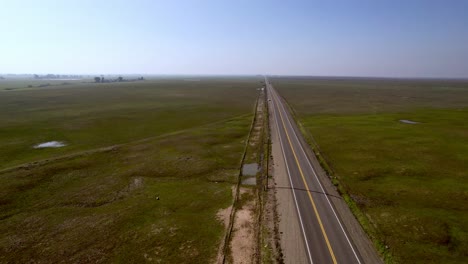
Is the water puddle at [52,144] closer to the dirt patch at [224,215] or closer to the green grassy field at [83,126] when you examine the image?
the green grassy field at [83,126]

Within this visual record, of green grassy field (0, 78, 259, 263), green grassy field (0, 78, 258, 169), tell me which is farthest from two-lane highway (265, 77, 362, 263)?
green grassy field (0, 78, 258, 169)

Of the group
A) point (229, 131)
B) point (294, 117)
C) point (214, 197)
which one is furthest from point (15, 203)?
point (294, 117)

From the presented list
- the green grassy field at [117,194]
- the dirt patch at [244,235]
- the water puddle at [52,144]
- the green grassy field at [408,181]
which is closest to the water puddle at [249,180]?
the green grassy field at [117,194]

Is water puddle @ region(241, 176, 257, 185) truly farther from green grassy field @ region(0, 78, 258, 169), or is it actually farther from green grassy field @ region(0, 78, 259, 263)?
green grassy field @ region(0, 78, 258, 169)

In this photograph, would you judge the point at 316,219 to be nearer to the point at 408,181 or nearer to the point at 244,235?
the point at 244,235

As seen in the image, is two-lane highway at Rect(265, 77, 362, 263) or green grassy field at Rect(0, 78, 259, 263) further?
green grassy field at Rect(0, 78, 259, 263)

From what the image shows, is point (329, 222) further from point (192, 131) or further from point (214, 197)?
point (192, 131)

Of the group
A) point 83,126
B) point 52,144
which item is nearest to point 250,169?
point 52,144
